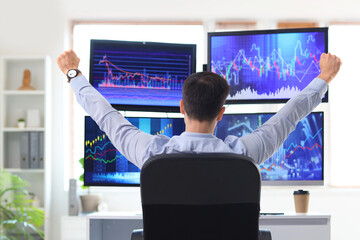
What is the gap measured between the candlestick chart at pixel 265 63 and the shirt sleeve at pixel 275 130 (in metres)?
1.29

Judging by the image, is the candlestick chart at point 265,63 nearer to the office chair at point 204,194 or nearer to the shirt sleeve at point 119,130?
the shirt sleeve at point 119,130

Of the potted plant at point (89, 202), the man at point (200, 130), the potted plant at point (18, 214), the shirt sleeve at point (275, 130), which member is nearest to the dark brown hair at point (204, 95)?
the man at point (200, 130)

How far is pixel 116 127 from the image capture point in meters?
1.64

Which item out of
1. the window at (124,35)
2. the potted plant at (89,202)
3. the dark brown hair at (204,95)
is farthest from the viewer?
the window at (124,35)

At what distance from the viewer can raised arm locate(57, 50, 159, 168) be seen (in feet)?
5.23

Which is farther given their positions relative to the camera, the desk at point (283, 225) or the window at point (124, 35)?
the window at point (124, 35)

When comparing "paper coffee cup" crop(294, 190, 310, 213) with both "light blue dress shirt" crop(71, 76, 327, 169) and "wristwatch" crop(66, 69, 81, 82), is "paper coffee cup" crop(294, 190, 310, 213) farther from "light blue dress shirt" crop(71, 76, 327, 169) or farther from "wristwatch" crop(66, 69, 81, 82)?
"wristwatch" crop(66, 69, 81, 82)

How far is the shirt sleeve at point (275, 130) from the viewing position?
1.59m

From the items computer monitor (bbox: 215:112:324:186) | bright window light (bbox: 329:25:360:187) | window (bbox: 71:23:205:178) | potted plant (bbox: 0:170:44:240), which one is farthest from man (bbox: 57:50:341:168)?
bright window light (bbox: 329:25:360:187)

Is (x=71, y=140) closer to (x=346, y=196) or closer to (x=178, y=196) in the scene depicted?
(x=346, y=196)

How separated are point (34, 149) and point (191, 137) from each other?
4.33m

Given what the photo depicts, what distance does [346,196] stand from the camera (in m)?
5.74

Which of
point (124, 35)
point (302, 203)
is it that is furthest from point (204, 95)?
point (124, 35)

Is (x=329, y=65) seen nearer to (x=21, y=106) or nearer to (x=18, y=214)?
(x=18, y=214)
